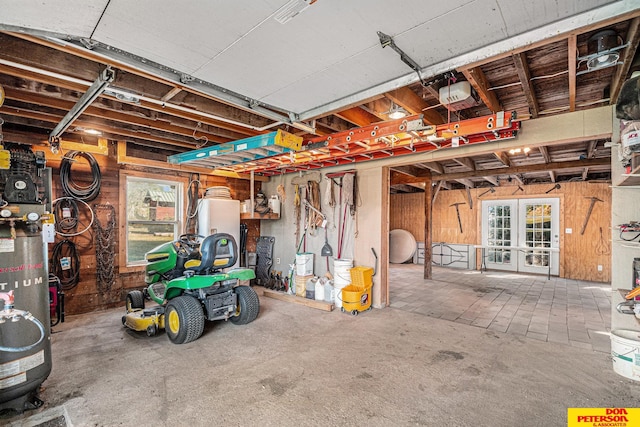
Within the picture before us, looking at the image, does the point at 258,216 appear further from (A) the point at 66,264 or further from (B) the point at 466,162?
(B) the point at 466,162

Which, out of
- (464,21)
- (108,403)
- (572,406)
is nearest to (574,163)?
(572,406)

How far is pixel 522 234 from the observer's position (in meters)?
8.38

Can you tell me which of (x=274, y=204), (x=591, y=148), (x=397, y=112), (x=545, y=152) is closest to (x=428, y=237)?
(x=545, y=152)

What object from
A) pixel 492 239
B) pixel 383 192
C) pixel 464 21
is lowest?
pixel 492 239

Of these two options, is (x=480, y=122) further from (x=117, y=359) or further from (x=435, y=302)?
(x=117, y=359)

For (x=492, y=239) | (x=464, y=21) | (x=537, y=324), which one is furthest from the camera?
(x=492, y=239)

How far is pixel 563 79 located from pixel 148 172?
19.1 ft

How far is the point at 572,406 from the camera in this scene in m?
2.30

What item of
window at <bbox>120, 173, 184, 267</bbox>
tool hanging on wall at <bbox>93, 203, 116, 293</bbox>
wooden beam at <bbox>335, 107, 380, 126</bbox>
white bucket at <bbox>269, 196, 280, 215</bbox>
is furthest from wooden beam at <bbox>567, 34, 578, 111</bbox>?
tool hanging on wall at <bbox>93, 203, 116, 293</bbox>

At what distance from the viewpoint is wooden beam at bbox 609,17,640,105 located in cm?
192

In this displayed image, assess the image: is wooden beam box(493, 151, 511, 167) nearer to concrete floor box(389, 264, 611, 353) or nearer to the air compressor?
concrete floor box(389, 264, 611, 353)

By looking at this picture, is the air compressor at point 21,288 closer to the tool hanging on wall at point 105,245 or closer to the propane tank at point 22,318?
the propane tank at point 22,318

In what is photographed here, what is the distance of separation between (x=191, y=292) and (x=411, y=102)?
3390 millimetres

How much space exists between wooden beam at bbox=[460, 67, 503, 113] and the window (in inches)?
196
